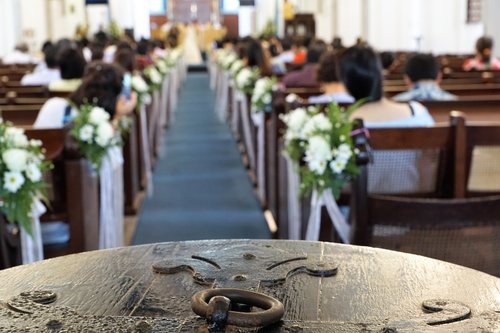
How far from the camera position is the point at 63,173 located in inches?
152

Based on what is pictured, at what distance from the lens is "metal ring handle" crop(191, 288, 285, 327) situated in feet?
3.93

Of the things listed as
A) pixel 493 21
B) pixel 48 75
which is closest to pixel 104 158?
pixel 48 75

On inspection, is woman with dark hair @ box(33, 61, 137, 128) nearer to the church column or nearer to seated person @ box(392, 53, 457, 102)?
seated person @ box(392, 53, 457, 102)

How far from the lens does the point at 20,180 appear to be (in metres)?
3.18

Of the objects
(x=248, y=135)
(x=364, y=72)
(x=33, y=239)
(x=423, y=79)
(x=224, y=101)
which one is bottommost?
(x=224, y=101)

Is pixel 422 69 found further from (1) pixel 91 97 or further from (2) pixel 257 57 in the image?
(2) pixel 257 57

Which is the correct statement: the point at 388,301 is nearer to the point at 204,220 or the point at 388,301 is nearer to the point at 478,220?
the point at 478,220

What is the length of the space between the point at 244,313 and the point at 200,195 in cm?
573

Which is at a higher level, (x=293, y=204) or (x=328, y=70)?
(x=328, y=70)

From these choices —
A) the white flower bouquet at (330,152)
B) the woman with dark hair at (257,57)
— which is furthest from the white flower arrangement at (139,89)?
the white flower bouquet at (330,152)

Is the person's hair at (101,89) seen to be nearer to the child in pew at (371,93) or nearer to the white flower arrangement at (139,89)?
the child in pew at (371,93)

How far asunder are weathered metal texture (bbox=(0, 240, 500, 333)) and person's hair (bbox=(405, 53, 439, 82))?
412cm

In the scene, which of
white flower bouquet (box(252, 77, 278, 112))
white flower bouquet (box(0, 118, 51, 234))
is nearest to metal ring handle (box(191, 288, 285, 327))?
white flower bouquet (box(0, 118, 51, 234))

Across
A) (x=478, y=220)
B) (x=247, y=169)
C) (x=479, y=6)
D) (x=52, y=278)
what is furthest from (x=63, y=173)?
(x=479, y=6)
